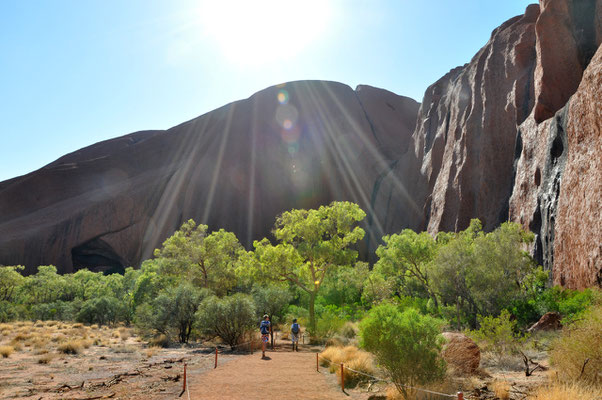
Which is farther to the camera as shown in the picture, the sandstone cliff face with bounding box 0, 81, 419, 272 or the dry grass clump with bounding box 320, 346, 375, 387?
the sandstone cliff face with bounding box 0, 81, 419, 272

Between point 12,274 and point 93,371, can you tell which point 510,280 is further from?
point 12,274

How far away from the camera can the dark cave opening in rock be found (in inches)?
3092

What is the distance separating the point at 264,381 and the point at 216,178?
73764mm

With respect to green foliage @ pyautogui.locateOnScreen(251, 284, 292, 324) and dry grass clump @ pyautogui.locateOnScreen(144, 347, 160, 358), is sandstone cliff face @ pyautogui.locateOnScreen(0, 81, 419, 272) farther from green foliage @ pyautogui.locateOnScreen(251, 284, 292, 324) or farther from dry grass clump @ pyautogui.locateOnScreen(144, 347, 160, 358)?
dry grass clump @ pyautogui.locateOnScreen(144, 347, 160, 358)

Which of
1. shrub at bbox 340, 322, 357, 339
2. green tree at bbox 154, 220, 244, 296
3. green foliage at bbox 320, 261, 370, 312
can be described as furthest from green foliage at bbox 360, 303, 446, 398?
green foliage at bbox 320, 261, 370, 312

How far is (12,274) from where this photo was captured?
5134 centimetres

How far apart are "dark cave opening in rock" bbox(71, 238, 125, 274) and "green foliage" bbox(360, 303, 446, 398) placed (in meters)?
80.3

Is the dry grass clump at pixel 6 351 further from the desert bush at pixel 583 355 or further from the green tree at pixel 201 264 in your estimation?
A: the desert bush at pixel 583 355

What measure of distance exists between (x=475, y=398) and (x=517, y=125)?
3761 centimetres

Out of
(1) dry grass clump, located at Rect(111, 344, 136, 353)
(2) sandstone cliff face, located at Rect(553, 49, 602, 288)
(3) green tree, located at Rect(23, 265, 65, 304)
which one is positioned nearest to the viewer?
(2) sandstone cliff face, located at Rect(553, 49, 602, 288)

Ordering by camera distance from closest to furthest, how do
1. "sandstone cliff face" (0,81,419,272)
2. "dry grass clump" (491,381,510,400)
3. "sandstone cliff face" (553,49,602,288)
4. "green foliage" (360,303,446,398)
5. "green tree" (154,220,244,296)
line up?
"dry grass clump" (491,381,510,400), "green foliage" (360,303,446,398), "sandstone cliff face" (553,49,602,288), "green tree" (154,220,244,296), "sandstone cliff face" (0,81,419,272)

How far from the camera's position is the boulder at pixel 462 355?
10.8 metres

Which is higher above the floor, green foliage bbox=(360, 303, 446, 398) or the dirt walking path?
green foliage bbox=(360, 303, 446, 398)

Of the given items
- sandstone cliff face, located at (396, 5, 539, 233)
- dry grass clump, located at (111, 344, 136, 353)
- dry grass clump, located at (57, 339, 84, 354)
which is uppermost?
sandstone cliff face, located at (396, 5, 539, 233)
